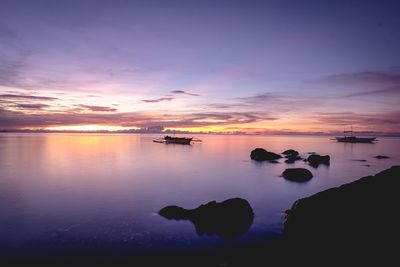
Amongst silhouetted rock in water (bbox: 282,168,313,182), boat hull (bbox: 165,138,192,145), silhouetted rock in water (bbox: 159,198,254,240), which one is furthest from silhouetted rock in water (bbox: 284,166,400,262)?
boat hull (bbox: 165,138,192,145)

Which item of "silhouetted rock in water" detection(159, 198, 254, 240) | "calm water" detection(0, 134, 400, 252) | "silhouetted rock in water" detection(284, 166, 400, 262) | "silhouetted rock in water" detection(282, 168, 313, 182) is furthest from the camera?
"silhouetted rock in water" detection(282, 168, 313, 182)

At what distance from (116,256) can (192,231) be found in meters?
4.41

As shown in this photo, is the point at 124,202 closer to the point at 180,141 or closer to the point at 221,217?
the point at 221,217

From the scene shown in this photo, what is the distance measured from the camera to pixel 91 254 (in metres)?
12.5

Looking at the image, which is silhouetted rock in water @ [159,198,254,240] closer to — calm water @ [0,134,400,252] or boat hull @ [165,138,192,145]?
calm water @ [0,134,400,252]

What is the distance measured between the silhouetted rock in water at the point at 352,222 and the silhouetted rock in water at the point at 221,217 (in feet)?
10.2

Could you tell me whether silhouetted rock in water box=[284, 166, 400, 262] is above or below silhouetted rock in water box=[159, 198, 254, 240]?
above

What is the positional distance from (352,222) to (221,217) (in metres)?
7.34

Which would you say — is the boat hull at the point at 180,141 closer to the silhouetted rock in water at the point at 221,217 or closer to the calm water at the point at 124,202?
the calm water at the point at 124,202

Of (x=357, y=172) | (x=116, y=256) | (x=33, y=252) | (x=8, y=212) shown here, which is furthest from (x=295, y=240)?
(x=357, y=172)

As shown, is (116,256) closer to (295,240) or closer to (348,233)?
(295,240)

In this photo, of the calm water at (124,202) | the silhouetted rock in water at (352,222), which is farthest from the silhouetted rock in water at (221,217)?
the silhouetted rock in water at (352,222)

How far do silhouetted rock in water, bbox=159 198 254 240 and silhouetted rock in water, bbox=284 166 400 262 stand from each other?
10.2 feet

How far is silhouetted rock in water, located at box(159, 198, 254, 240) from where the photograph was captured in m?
15.3
